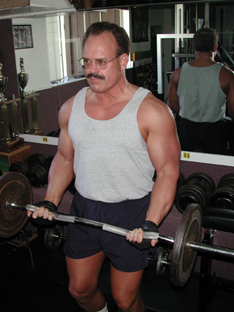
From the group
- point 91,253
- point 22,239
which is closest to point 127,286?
point 91,253

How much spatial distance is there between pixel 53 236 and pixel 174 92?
1509 mm

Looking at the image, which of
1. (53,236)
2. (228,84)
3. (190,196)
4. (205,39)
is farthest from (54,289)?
(205,39)

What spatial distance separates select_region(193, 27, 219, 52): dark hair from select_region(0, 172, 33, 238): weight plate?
1.60m

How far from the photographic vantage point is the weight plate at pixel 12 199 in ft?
6.74

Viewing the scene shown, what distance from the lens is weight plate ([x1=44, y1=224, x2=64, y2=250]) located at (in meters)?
2.84

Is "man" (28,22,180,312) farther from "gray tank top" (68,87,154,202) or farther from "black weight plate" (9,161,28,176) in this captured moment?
"black weight plate" (9,161,28,176)

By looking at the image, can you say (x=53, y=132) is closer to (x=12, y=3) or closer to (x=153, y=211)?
(x=12, y=3)

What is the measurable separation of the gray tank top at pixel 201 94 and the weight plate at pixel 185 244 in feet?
4.38

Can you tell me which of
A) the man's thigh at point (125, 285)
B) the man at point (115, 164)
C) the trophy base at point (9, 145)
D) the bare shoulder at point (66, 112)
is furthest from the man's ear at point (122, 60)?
the trophy base at point (9, 145)

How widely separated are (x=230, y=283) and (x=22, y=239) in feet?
5.58

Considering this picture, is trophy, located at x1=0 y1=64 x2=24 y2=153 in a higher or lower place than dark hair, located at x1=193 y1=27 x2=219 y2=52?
lower

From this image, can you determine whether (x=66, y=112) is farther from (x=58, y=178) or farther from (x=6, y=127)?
(x=6, y=127)

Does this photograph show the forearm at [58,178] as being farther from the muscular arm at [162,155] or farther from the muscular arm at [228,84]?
the muscular arm at [228,84]

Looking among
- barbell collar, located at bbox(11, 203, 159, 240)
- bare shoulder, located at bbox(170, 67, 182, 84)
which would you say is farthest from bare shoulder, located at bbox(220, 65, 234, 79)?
barbell collar, located at bbox(11, 203, 159, 240)
